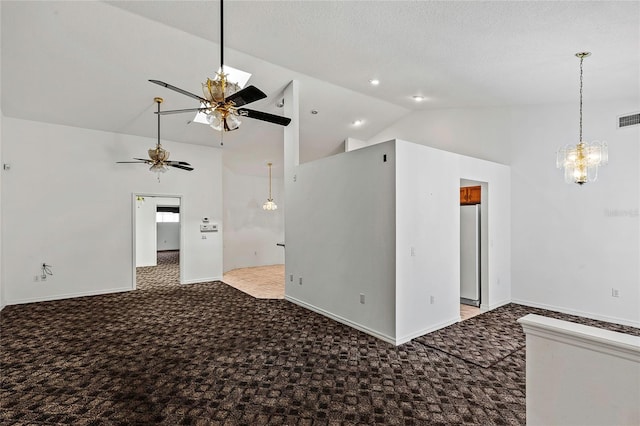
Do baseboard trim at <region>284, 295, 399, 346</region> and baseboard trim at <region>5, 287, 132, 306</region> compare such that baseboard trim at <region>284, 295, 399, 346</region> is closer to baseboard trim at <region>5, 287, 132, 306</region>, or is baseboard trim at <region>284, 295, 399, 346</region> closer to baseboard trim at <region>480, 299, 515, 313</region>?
baseboard trim at <region>480, 299, 515, 313</region>

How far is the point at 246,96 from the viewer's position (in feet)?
8.50

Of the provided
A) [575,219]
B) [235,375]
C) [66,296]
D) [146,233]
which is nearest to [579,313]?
[575,219]

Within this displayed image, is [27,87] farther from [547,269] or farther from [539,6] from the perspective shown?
[547,269]

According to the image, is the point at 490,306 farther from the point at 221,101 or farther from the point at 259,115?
the point at 221,101

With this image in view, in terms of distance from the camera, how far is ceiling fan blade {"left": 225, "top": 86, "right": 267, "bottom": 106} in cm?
249

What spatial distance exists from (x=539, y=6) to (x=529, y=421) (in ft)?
10.5

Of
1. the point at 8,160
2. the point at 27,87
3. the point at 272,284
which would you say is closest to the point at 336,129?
the point at 272,284

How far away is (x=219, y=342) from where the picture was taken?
154 inches

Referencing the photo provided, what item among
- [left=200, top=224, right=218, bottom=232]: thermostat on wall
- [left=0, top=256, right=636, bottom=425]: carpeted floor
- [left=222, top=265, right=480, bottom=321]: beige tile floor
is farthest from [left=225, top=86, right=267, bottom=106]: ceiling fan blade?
[left=200, top=224, right=218, bottom=232]: thermostat on wall

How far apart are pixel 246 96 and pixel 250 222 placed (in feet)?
25.5

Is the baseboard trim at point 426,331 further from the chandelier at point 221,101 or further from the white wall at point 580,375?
the chandelier at point 221,101

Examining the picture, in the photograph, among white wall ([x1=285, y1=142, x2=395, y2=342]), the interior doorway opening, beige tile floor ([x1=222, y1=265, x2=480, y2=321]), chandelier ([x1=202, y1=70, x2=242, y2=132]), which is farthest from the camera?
beige tile floor ([x1=222, y1=265, x2=480, y2=321])

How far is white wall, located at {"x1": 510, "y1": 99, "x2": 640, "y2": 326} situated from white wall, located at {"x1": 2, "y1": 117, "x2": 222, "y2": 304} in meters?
7.20

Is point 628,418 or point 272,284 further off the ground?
point 628,418
